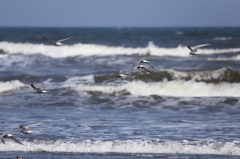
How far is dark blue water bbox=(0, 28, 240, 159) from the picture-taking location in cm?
1084

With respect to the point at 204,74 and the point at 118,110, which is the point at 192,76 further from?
the point at 118,110

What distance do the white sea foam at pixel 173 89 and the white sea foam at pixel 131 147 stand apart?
26.5 ft

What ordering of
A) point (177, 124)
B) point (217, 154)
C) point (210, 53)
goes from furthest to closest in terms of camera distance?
point (210, 53) < point (177, 124) < point (217, 154)

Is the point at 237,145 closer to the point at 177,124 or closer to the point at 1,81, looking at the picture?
the point at 177,124

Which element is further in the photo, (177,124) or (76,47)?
(76,47)

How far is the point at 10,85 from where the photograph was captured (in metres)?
21.3

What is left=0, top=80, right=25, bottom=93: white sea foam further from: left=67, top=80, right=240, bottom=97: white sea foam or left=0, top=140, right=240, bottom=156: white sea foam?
left=0, top=140, right=240, bottom=156: white sea foam

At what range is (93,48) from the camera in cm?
3972

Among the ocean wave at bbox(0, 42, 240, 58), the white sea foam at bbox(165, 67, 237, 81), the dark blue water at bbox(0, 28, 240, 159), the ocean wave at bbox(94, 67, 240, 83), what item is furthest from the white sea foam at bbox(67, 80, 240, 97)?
the ocean wave at bbox(0, 42, 240, 58)

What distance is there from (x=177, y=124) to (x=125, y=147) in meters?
2.97

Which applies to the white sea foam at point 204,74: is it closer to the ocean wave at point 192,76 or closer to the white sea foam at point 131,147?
the ocean wave at point 192,76

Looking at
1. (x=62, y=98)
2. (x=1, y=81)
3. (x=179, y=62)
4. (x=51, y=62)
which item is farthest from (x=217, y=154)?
(x=51, y=62)

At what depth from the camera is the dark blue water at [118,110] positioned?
1084 centimetres

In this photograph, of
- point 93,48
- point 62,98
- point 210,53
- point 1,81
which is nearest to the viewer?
point 62,98
